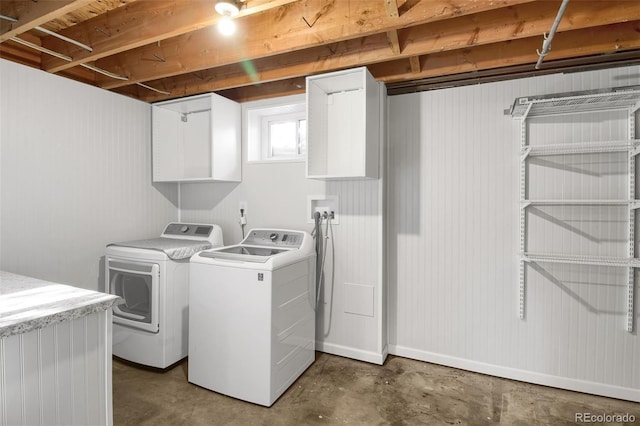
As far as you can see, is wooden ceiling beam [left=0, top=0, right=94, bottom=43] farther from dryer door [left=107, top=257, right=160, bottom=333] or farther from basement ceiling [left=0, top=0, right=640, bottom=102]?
dryer door [left=107, top=257, right=160, bottom=333]

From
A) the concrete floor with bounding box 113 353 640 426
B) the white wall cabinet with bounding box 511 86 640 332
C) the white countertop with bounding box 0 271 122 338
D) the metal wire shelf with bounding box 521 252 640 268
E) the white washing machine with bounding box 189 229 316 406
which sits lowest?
the concrete floor with bounding box 113 353 640 426

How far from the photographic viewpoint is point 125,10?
2111 millimetres

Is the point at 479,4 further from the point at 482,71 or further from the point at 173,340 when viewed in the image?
the point at 173,340

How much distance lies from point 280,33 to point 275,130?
121 cm

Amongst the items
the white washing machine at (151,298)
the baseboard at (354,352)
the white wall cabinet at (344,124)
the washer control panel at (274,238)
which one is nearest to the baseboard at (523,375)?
the baseboard at (354,352)

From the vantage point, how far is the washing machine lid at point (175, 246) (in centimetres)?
252

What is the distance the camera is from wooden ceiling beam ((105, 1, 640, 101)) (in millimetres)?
1934

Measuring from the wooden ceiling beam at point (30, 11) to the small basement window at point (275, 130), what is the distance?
1.57m

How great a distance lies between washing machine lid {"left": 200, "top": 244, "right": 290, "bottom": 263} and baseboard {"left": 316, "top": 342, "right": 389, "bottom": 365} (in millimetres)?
1012

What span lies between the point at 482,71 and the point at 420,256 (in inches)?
58.9

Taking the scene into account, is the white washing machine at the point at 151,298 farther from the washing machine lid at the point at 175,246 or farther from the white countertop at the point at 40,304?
the white countertop at the point at 40,304

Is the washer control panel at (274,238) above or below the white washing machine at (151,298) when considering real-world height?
above

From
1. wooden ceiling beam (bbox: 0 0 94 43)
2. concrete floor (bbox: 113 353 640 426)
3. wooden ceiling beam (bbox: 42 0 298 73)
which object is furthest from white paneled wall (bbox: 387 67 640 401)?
wooden ceiling beam (bbox: 0 0 94 43)

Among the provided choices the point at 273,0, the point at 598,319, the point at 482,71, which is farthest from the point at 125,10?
the point at 598,319
